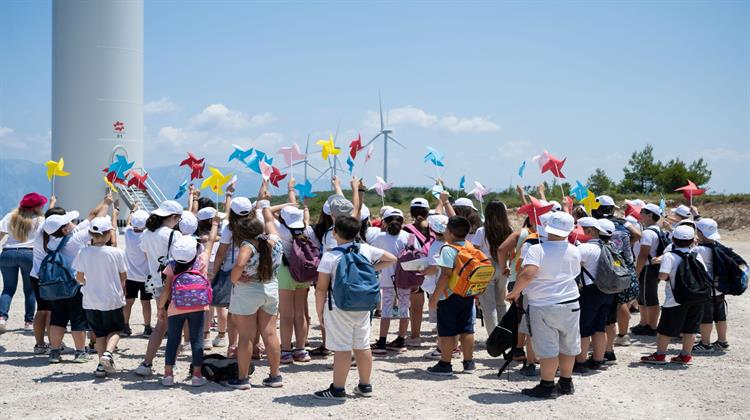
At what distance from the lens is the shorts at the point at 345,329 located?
18.8 ft

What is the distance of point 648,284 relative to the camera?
8.97m

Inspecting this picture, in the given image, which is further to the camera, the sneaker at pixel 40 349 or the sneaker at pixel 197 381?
the sneaker at pixel 40 349

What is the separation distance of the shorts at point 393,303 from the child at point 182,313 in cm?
235

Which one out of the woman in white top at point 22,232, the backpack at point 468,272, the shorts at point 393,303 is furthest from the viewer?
the woman in white top at point 22,232

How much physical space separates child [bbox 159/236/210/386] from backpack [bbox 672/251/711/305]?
5.03 m

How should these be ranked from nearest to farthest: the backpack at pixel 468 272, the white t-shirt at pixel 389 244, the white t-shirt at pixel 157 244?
the backpack at pixel 468 272
the white t-shirt at pixel 157 244
the white t-shirt at pixel 389 244

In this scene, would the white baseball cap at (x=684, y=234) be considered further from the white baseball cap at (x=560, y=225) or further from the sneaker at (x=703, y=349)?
the white baseball cap at (x=560, y=225)

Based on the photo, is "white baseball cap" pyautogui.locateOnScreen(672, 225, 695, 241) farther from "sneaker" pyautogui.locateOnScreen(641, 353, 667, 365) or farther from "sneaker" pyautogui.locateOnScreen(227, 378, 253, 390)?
"sneaker" pyautogui.locateOnScreen(227, 378, 253, 390)

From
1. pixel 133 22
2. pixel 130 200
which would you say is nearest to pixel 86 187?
pixel 130 200

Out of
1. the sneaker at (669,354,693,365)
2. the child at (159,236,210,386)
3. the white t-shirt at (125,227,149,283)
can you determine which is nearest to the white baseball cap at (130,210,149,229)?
A: the white t-shirt at (125,227,149,283)

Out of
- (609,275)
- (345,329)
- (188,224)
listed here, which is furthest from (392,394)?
(188,224)

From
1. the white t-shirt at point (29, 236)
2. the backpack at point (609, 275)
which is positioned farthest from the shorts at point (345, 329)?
the white t-shirt at point (29, 236)

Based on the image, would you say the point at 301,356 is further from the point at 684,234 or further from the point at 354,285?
the point at 684,234

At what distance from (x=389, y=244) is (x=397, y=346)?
137 cm
